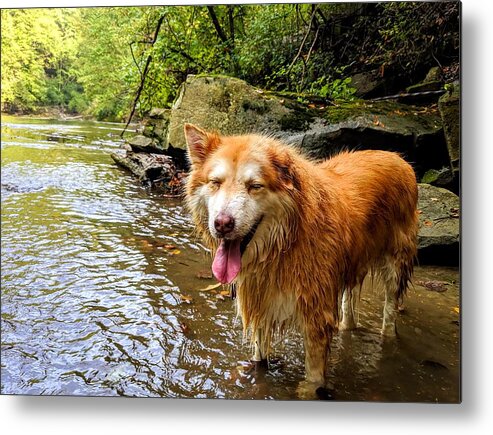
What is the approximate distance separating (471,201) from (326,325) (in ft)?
3.24

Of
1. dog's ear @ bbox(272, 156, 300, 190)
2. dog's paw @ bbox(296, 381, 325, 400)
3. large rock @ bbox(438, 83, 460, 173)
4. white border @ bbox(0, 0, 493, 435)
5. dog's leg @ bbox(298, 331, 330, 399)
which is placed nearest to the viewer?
dog's ear @ bbox(272, 156, 300, 190)

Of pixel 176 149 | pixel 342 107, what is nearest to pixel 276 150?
pixel 342 107

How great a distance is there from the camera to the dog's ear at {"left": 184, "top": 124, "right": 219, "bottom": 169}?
1.66m

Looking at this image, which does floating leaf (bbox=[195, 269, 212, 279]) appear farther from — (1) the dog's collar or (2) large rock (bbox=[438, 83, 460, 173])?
(2) large rock (bbox=[438, 83, 460, 173])

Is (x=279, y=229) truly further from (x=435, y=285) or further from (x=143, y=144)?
(x=143, y=144)

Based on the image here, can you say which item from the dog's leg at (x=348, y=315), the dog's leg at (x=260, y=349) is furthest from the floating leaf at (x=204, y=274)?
the dog's leg at (x=348, y=315)

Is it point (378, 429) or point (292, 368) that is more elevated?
point (292, 368)

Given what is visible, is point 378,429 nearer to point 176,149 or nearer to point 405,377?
point 405,377

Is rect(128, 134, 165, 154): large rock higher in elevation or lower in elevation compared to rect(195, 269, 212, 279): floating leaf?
higher

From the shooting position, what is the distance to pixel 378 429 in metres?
1.96

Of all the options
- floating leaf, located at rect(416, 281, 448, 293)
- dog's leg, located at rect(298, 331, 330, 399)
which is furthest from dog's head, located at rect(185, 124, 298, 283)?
floating leaf, located at rect(416, 281, 448, 293)

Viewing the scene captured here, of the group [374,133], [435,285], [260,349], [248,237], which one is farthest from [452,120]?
[260,349]

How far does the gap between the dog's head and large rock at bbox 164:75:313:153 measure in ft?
2.94

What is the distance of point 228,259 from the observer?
1605 mm
